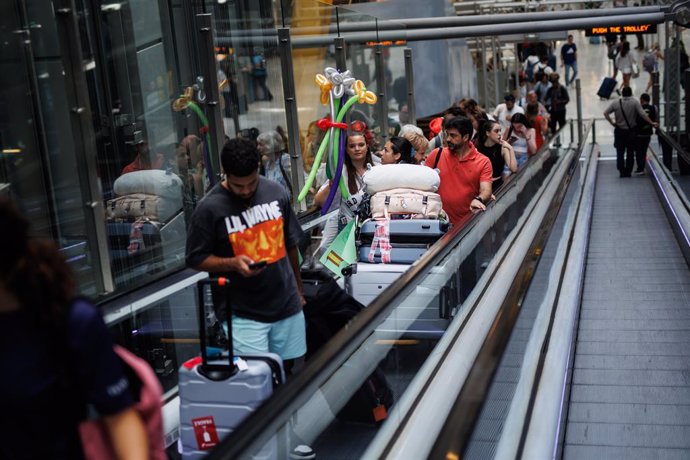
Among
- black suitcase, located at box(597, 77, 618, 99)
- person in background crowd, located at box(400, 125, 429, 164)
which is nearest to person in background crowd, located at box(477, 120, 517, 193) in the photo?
person in background crowd, located at box(400, 125, 429, 164)

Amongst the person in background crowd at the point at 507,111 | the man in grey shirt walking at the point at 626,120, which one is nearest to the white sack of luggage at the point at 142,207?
the person in background crowd at the point at 507,111

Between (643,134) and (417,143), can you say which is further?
(643,134)

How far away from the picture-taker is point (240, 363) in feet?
13.7

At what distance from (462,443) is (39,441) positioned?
1.57 metres

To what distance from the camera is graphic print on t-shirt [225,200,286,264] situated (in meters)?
4.54

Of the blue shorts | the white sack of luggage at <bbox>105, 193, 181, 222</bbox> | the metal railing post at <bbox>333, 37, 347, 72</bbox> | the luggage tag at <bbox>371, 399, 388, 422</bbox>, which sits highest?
the metal railing post at <bbox>333, 37, 347, 72</bbox>

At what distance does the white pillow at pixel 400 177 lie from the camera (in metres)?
7.25

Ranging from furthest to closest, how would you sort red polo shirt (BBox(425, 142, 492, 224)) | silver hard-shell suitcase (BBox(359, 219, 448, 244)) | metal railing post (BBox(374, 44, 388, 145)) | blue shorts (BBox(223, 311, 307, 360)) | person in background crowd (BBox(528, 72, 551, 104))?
person in background crowd (BBox(528, 72, 551, 104)), metal railing post (BBox(374, 44, 388, 145)), red polo shirt (BBox(425, 142, 492, 224)), silver hard-shell suitcase (BBox(359, 219, 448, 244)), blue shorts (BBox(223, 311, 307, 360))

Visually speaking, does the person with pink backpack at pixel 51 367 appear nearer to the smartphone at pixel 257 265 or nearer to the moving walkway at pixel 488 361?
the moving walkway at pixel 488 361

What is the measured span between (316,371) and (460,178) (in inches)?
190

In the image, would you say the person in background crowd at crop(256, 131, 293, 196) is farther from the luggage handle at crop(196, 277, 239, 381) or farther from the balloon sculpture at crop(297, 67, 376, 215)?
the luggage handle at crop(196, 277, 239, 381)

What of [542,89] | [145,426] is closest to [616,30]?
[542,89]

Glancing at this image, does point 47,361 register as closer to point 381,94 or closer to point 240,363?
point 240,363

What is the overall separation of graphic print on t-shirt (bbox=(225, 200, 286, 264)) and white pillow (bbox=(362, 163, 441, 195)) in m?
2.68
